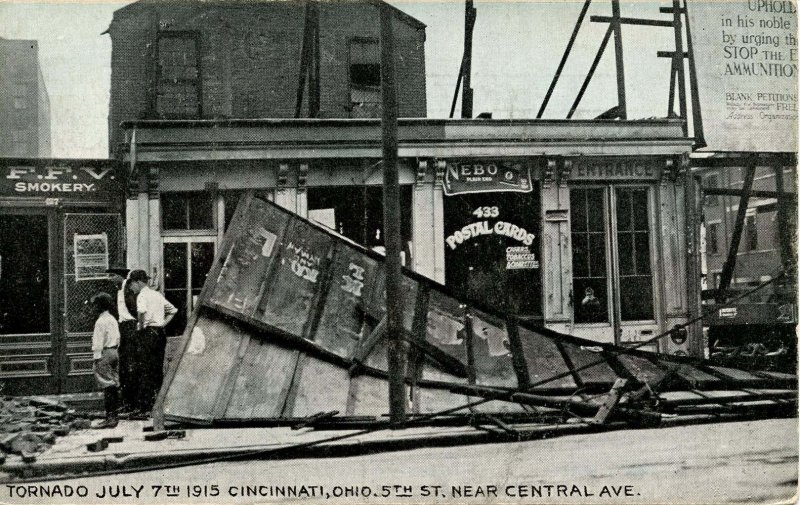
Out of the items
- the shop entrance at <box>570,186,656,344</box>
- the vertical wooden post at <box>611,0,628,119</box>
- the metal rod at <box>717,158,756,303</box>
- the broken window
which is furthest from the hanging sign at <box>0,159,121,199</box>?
the metal rod at <box>717,158,756,303</box>

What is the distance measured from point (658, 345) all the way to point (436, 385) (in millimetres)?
5259

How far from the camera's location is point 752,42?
850cm

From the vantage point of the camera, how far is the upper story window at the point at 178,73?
14211 millimetres

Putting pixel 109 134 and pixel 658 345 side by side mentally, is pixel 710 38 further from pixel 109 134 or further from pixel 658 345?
pixel 109 134

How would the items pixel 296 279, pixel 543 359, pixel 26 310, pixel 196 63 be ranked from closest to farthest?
pixel 296 279
pixel 543 359
pixel 26 310
pixel 196 63

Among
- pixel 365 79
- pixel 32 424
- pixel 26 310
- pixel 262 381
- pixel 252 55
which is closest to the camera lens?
pixel 262 381

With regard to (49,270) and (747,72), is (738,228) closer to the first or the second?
(747,72)

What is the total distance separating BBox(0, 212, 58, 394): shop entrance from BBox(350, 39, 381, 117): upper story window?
6910 mm

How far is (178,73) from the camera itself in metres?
14.3

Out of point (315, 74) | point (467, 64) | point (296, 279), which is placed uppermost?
point (467, 64)

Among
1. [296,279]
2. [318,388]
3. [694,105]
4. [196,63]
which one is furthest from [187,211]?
[694,105]

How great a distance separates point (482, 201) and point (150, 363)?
557 centimetres

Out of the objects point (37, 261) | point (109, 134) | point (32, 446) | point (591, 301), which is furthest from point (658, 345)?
point (109, 134)

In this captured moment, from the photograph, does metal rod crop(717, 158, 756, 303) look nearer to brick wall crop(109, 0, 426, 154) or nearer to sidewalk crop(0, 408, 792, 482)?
sidewalk crop(0, 408, 792, 482)
